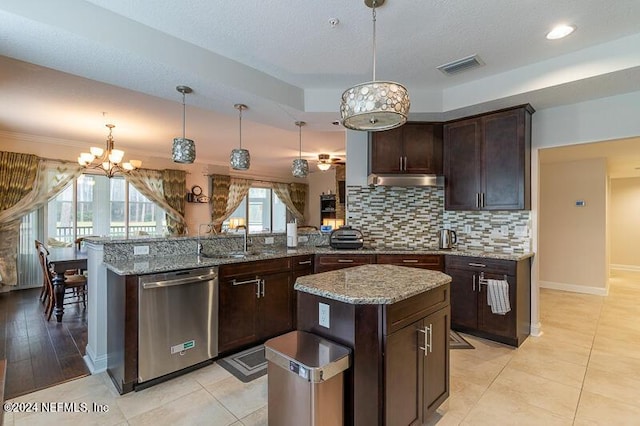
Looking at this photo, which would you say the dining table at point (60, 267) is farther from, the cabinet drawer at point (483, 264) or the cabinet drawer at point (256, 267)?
the cabinet drawer at point (483, 264)

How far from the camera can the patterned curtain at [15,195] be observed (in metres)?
5.20

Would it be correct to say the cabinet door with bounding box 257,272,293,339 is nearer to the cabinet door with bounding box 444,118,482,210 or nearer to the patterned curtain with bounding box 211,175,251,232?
the cabinet door with bounding box 444,118,482,210

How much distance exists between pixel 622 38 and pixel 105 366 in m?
5.07

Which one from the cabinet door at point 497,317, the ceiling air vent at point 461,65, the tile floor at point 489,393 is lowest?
the tile floor at point 489,393

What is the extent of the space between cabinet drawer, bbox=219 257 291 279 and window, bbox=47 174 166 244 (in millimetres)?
3701

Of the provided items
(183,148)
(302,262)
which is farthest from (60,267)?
(302,262)

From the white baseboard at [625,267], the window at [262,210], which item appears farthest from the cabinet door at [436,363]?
the white baseboard at [625,267]

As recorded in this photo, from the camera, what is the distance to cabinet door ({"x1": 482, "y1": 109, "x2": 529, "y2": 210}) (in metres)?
3.37

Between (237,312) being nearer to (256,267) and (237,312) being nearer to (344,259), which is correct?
(256,267)

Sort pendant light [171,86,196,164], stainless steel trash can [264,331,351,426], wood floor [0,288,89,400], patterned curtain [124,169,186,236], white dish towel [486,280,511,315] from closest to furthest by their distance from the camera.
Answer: stainless steel trash can [264,331,351,426] → wood floor [0,288,89,400] → pendant light [171,86,196,164] → white dish towel [486,280,511,315] → patterned curtain [124,169,186,236]

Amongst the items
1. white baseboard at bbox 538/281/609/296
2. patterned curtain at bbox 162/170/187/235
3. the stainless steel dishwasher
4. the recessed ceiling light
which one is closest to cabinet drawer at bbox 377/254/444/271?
the stainless steel dishwasher

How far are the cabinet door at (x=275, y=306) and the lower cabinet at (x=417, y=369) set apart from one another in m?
1.80

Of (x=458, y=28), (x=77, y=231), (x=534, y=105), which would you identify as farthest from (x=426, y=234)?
(x=77, y=231)

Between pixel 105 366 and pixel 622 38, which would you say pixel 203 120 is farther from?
pixel 622 38
